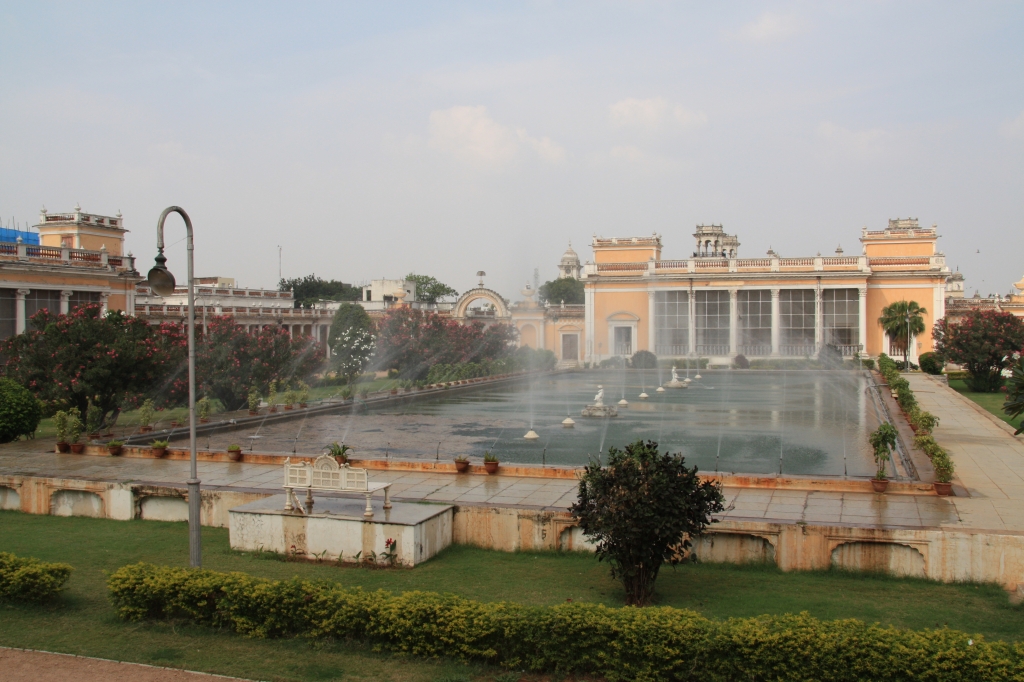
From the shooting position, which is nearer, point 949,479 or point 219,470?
point 949,479

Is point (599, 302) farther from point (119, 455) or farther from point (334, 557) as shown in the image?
point (334, 557)

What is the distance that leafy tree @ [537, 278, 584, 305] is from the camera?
8519 centimetres

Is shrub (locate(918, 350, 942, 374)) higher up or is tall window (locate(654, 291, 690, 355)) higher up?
tall window (locate(654, 291, 690, 355))

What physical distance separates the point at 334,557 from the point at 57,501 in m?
5.45

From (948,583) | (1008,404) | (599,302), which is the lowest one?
(948,583)

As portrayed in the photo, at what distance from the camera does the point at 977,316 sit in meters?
34.8

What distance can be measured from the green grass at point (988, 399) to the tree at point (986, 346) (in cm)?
67

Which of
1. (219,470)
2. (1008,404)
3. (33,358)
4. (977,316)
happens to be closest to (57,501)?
(219,470)

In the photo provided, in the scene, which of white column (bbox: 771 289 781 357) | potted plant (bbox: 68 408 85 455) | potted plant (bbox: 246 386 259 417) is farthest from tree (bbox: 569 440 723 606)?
white column (bbox: 771 289 781 357)

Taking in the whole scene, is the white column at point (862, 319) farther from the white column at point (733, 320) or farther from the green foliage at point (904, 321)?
the white column at point (733, 320)

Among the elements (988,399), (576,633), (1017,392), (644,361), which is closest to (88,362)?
(576,633)

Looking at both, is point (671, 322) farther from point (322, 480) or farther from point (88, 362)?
point (322, 480)

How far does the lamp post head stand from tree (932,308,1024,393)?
106ft

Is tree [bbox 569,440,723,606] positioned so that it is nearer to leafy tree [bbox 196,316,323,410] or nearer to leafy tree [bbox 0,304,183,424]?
leafy tree [bbox 0,304,183,424]
